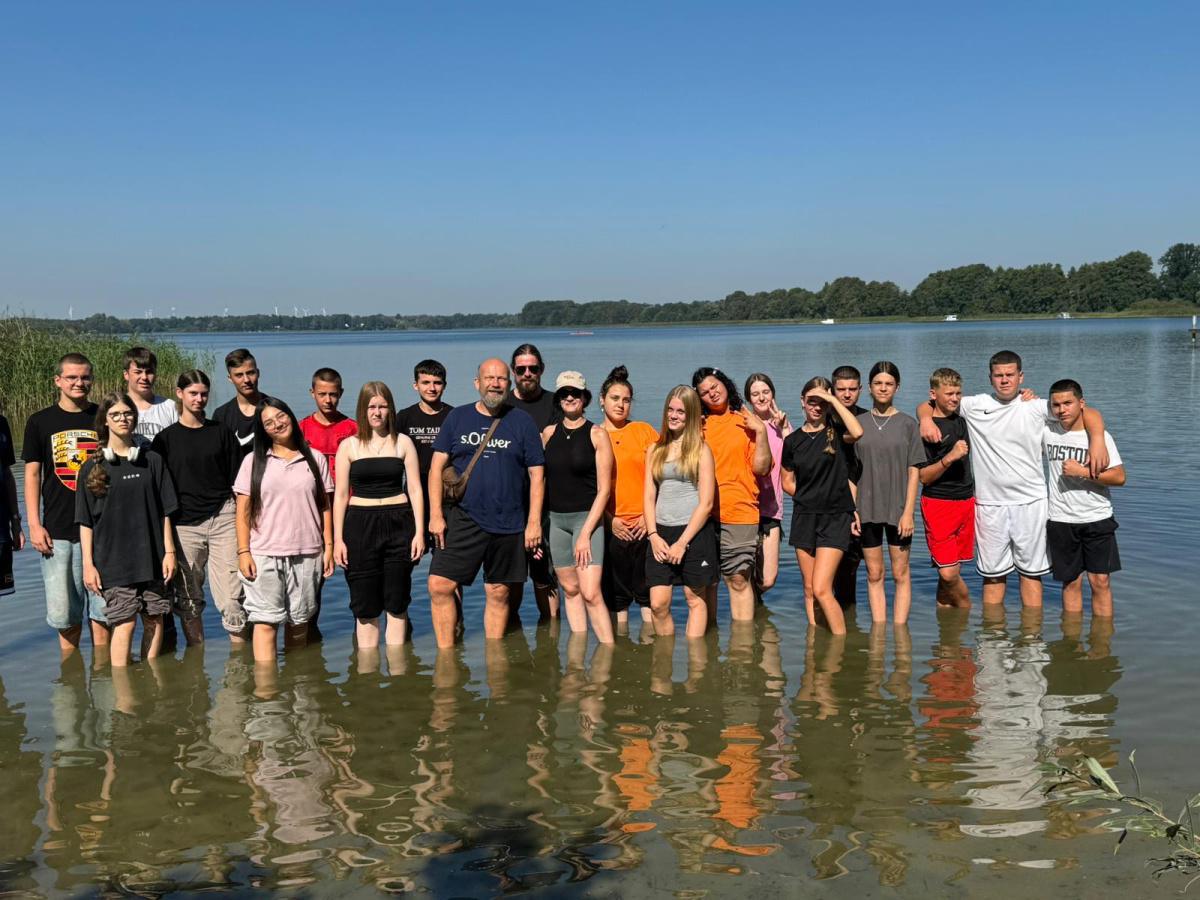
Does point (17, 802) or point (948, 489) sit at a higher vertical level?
point (948, 489)

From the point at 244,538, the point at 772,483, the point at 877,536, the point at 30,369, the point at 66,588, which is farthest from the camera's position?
the point at 30,369

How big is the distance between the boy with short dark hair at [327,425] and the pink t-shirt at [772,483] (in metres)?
3.34

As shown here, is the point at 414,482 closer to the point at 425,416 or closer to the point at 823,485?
the point at 425,416

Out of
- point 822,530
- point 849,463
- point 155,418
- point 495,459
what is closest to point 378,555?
point 495,459

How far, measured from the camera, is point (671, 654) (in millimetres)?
7656

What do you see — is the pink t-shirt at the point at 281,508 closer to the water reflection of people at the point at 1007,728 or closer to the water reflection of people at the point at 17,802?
the water reflection of people at the point at 17,802

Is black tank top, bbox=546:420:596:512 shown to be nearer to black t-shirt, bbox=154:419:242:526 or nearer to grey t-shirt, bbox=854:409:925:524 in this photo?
grey t-shirt, bbox=854:409:925:524

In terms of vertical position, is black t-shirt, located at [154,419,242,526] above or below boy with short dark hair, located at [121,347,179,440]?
below

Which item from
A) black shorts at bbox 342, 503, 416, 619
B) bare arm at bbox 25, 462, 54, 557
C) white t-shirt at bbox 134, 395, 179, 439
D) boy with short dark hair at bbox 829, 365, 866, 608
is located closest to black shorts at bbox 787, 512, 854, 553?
boy with short dark hair at bbox 829, 365, 866, 608

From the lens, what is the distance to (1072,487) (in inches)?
312

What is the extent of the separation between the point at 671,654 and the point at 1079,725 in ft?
9.41

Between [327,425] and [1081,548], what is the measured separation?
6.16 metres

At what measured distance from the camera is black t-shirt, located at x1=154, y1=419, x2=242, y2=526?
290 inches

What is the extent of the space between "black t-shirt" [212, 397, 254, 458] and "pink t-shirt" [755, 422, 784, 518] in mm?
4032
